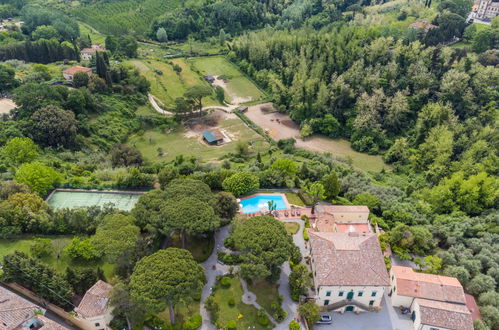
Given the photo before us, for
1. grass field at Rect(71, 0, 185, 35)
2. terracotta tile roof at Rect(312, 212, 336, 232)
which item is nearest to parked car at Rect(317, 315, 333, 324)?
terracotta tile roof at Rect(312, 212, 336, 232)

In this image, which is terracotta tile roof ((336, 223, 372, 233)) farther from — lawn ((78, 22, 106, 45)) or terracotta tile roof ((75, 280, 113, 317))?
lawn ((78, 22, 106, 45))

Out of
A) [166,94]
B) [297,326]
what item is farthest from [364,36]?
[297,326]

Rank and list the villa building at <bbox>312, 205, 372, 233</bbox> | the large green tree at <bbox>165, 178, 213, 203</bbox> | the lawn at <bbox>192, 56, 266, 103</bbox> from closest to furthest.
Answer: the large green tree at <bbox>165, 178, 213, 203</bbox> < the villa building at <bbox>312, 205, 372, 233</bbox> < the lawn at <bbox>192, 56, 266, 103</bbox>

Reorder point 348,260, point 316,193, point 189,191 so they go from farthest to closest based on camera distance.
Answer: point 316,193 → point 189,191 → point 348,260

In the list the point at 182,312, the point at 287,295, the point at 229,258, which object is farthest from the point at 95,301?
the point at 287,295

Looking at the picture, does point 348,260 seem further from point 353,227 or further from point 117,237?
point 117,237

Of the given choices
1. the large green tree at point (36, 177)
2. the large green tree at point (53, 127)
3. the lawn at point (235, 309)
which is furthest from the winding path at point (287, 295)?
the large green tree at point (53, 127)
